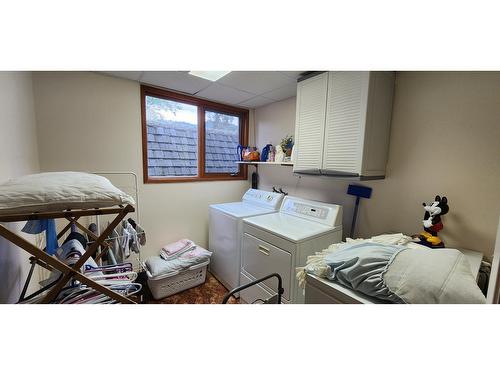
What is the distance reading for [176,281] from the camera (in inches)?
81.7

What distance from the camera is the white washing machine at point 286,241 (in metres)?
1.45

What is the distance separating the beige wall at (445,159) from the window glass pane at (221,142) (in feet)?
6.21

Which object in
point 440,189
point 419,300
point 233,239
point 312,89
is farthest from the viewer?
point 233,239

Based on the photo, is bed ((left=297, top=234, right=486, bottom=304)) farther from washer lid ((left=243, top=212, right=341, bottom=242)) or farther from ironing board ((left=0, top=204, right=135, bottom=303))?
ironing board ((left=0, top=204, right=135, bottom=303))

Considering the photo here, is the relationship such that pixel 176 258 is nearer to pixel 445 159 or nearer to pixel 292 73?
pixel 292 73

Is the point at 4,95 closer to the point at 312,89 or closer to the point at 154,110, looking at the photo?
the point at 154,110

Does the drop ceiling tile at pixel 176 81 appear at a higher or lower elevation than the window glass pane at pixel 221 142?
higher

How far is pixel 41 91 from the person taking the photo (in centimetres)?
162

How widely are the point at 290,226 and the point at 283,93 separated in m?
1.58

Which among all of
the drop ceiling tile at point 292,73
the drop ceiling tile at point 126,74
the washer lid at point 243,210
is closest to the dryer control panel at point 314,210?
the washer lid at point 243,210

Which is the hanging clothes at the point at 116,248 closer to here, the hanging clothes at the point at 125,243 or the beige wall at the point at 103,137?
the hanging clothes at the point at 125,243

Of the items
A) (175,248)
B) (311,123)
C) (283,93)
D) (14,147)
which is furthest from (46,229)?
(283,93)
